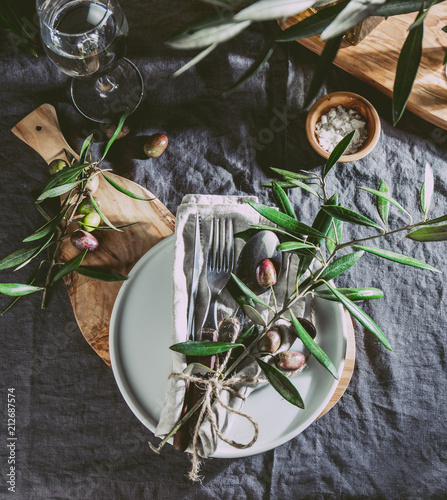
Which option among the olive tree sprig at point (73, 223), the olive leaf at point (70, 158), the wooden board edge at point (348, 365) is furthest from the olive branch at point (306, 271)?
the olive leaf at point (70, 158)

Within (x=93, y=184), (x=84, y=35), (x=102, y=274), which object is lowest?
(x=102, y=274)

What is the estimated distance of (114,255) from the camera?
867mm

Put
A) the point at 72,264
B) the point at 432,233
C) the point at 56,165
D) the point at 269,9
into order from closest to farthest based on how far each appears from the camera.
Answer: the point at 269,9, the point at 432,233, the point at 72,264, the point at 56,165

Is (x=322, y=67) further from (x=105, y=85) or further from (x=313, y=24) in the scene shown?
(x=105, y=85)

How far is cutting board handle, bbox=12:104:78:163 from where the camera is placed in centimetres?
94

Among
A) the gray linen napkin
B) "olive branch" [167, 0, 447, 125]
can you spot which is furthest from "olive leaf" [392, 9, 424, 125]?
the gray linen napkin

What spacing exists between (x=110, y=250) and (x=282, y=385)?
1.28 ft

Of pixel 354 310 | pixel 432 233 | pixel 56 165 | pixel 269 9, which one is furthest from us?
pixel 56 165

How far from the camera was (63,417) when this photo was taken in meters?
0.97

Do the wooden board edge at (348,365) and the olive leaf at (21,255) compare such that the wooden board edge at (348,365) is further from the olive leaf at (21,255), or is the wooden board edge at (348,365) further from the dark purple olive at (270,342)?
the olive leaf at (21,255)

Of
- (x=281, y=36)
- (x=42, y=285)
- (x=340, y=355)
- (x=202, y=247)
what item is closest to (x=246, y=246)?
(x=202, y=247)

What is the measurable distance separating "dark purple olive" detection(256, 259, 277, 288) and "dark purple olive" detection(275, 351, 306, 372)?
0.11 metres

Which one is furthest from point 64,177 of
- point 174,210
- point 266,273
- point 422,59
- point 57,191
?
point 422,59

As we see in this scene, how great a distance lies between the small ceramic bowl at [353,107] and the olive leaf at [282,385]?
441 mm
